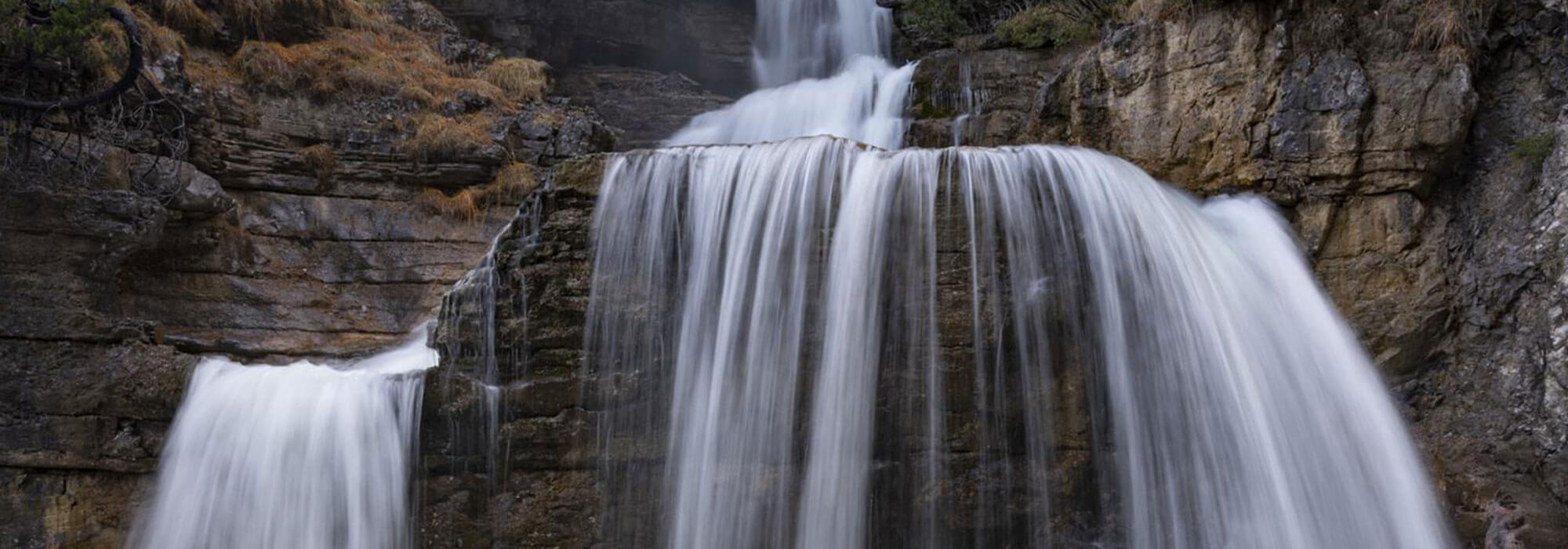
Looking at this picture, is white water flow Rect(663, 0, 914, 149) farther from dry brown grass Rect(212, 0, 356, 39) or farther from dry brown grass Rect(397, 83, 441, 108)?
dry brown grass Rect(212, 0, 356, 39)

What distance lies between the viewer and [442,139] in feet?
36.2

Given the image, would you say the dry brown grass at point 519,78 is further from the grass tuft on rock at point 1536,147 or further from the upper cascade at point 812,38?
the grass tuft on rock at point 1536,147

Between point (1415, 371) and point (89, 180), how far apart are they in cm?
1039

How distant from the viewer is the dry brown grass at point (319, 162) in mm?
10562

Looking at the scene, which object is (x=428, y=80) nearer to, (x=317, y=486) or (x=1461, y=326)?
(x=317, y=486)

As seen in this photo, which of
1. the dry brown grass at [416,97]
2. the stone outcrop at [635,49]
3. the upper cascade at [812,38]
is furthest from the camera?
the upper cascade at [812,38]

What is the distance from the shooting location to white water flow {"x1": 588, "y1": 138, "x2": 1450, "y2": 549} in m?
6.71

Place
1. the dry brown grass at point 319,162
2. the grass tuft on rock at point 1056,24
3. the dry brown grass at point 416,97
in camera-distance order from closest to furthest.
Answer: the dry brown grass at point 319,162, the grass tuft on rock at point 1056,24, the dry brown grass at point 416,97

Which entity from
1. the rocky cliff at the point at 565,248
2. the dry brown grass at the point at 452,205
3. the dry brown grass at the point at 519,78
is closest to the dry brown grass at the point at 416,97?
the rocky cliff at the point at 565,248

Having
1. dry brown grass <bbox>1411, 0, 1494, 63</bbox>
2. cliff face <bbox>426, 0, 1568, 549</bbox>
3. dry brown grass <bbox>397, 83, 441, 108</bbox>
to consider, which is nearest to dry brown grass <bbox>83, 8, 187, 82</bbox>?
dry brown grass <bbox>397, 83, 441, 108</bbox>

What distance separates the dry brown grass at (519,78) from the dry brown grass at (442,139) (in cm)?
117

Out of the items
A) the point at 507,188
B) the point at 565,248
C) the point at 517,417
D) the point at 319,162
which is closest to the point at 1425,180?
the point at 565,248

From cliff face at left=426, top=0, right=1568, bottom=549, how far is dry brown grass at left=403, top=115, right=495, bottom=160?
13.0 feet

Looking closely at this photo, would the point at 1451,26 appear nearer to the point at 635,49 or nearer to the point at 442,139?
the point at 442,139
